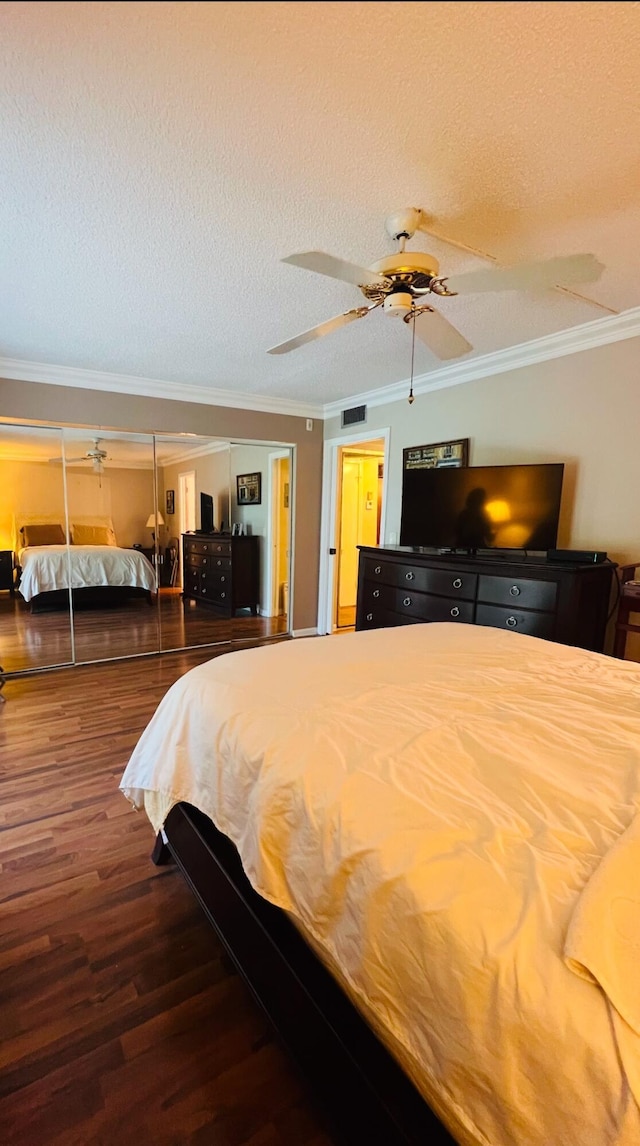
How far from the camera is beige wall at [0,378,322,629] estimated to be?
391cm

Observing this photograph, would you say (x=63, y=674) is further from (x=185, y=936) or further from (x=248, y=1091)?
(x=248, y=1091)

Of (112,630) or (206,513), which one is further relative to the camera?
(206,513)

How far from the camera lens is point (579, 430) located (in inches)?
120

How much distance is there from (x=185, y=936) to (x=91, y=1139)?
532 millimetres

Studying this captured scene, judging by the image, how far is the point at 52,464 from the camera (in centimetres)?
408

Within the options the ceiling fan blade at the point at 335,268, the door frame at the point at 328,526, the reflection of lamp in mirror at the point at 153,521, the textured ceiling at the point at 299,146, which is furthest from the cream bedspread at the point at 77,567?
the ceiling fan blade at the point at 335,268

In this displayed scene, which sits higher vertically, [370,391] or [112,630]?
[370,391]

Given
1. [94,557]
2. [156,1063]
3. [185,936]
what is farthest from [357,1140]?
[94,557]

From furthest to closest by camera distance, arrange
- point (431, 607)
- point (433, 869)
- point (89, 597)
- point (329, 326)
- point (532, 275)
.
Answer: point (89, 597)
point (431, 607)
point (329, 326)
point (532, 275)
point (433, 869)

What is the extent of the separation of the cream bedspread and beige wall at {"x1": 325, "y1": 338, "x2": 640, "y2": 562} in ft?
10.8

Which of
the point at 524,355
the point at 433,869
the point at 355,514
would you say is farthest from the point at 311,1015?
the point at 355,514

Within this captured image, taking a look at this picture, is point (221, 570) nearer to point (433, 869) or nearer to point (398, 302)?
point (398, 302)

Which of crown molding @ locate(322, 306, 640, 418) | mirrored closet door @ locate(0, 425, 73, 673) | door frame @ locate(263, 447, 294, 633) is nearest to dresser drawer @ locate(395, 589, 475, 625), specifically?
crown molding @ locate(322, 306, 640, 418)

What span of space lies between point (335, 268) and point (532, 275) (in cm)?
67
